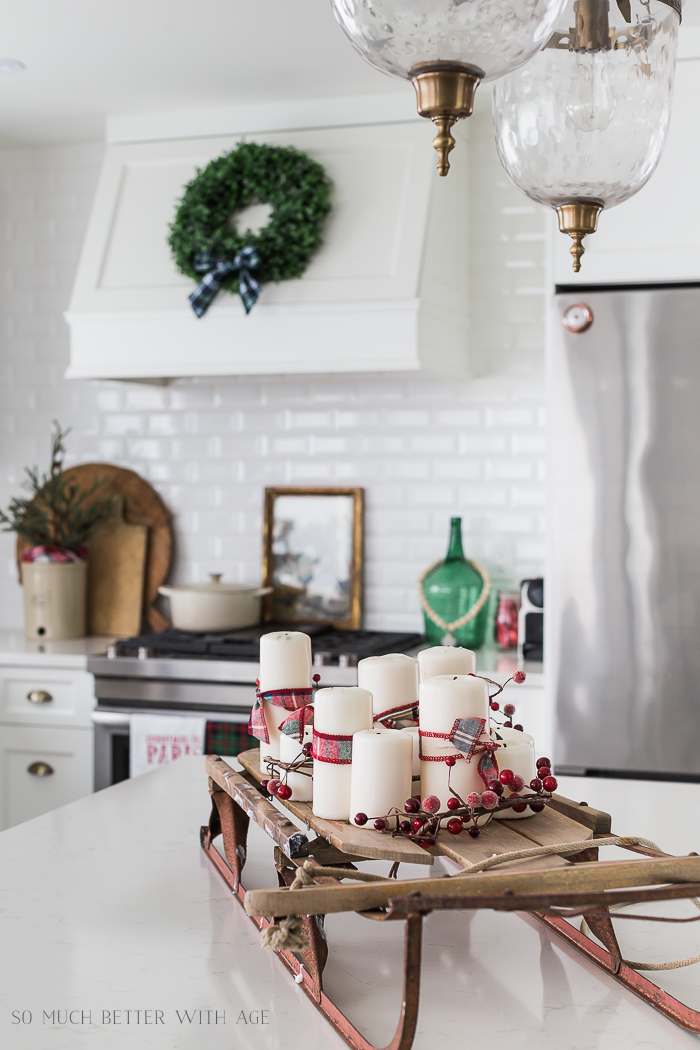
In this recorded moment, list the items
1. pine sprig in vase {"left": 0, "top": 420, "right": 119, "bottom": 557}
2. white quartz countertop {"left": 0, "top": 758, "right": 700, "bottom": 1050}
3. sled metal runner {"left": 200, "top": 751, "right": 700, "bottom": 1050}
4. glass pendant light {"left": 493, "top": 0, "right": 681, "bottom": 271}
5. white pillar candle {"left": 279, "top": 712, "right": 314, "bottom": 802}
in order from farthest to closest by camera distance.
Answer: pine sprig in vase {"left": 0, "top": 420, "right": 119, "bottom": 557}, white pillar candle {"left": 279, "top": 712, "right": 314, "bottom": 802}, glass pendant light {"left": 493, "top": 0, "right": 681, "bottom": 271}, white quartz countertop {"left": 0, "top": 758, "right": 700, "bottom": 1050}, sled metal runner {"left": 200, "top": 751, "right": 700, "bottom": 1050}

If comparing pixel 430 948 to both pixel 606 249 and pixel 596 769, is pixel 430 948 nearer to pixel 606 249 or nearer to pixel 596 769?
pixel 596 769

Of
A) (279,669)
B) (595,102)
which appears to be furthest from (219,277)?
(595,102)

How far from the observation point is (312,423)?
3.49m

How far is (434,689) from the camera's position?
1093 mm

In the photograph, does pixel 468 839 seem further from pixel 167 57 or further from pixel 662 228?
pixel 167 57

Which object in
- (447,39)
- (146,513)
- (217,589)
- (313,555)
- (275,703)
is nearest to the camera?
(447,39)

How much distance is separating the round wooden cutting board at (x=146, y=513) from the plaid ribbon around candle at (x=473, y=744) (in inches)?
100

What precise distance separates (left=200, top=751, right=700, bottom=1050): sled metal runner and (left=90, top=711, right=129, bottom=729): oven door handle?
1.72 metres

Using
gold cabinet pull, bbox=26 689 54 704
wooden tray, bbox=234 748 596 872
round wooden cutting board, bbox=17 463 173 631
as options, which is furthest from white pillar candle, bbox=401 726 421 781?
round wooden cutting board, bbox=17 463 173 631

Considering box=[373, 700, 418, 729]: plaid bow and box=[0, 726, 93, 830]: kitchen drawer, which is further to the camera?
box=[0, 726, 93, 830]: kitchen drawer

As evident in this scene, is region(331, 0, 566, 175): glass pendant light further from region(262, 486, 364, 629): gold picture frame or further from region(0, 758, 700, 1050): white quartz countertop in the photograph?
region(262, 486, 364, 629): gold picture frame

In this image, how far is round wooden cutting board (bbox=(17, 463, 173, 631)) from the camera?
3562mm

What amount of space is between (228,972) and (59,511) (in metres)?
2.63

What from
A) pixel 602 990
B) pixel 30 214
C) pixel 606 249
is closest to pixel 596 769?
pixel 606 249
